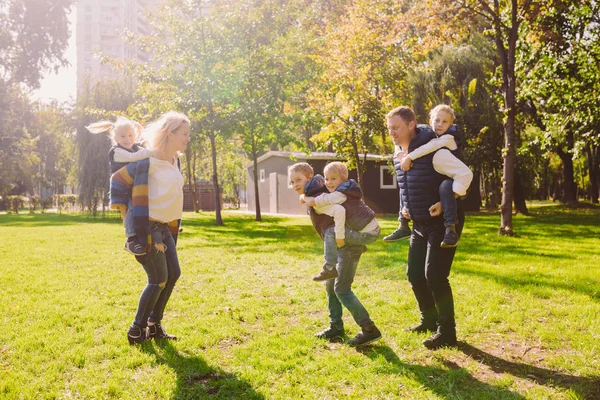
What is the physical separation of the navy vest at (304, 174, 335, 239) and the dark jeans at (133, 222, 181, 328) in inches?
57.4

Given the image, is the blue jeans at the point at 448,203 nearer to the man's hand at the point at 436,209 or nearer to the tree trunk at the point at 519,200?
the man's hand at the point at 436,209

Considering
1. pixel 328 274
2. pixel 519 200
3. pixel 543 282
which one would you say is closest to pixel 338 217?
pixel 328 274

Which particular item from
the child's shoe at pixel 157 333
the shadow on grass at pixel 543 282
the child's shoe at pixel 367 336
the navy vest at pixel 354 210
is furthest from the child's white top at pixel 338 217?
the shadow on grass at pixel 543 282

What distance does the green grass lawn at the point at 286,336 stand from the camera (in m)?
3.86

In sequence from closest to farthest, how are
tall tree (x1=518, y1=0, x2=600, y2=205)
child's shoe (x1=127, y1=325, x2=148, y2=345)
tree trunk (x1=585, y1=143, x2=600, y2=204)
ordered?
1. child's shoe (x1=127, y1=325, x2=148, y2=345)
2. tall tree (x1=518, y1=0, x2=600, y2=205)
3. tree trunk (x1=585, y1=143, x2=600, y2=204)

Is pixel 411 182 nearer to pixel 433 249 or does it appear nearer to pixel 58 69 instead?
pixel 433 249

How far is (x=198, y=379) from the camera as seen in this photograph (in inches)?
160

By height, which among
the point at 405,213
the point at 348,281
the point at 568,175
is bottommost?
the point at 348,281

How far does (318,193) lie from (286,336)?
1.64 metres

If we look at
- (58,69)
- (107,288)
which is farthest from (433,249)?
(58,69)

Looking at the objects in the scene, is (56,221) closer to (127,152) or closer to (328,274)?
(127,152)

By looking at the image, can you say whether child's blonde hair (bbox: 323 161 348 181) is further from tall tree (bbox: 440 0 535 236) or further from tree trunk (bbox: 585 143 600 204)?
tree trunk (bbox: 585 143 600 204)

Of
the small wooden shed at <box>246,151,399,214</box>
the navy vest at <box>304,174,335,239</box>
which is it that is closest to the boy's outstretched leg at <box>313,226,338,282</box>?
the navy vest at <box>304,174,335,239</box>

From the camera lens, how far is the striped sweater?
4.41 meters
